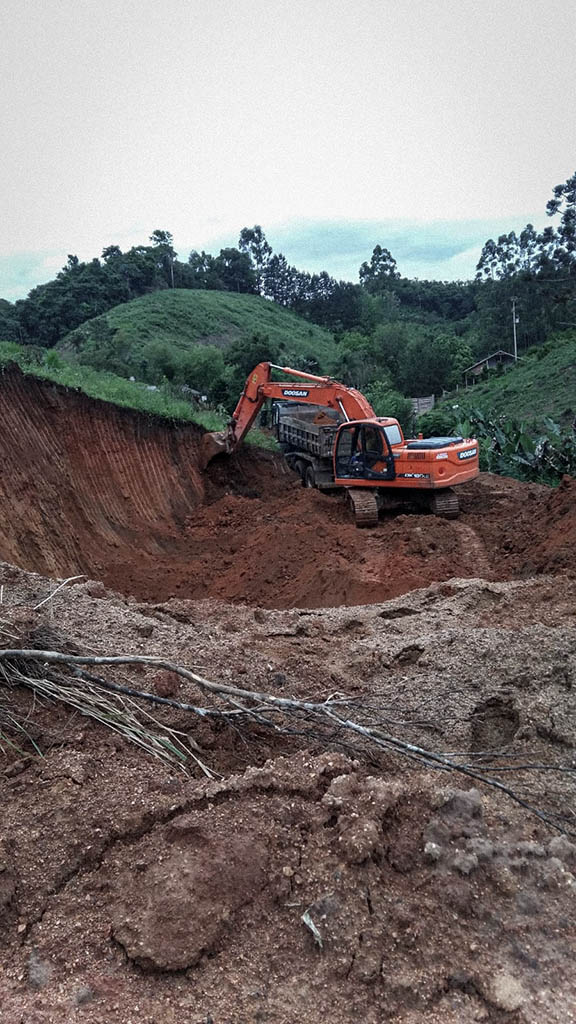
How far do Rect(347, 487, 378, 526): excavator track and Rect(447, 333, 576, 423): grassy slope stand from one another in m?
17.9

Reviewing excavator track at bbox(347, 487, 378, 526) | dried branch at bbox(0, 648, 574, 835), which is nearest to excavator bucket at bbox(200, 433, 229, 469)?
excavator track at bbox(347, 487, 378, 526)

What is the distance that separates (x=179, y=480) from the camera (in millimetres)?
13586

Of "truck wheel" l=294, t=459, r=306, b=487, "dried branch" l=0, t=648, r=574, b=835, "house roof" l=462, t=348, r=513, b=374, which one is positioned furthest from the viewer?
"house roof" l=462, t=348, r=513, b=374

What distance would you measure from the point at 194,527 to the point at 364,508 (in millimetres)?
3237

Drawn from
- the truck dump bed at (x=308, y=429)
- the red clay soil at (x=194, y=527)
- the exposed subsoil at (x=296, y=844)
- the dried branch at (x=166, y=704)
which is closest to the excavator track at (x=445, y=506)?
the red clay soil at (x=194, y=527)

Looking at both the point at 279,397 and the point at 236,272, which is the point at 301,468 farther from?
the point at 236,272

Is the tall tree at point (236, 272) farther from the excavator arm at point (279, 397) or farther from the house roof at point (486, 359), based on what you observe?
the excavator arm at point (279, 397)

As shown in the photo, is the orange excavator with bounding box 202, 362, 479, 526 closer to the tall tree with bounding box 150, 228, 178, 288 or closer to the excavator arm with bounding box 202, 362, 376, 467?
the excavator arm with bounding box 202, 362, 376, 467

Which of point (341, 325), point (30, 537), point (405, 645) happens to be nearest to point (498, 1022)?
point (405, 645)

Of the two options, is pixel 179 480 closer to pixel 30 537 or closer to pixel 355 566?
pixel 30 537

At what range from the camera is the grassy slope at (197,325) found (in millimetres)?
37438

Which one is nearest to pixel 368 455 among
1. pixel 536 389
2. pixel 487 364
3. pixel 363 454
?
pixel 363 454

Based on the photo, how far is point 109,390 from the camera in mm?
13570

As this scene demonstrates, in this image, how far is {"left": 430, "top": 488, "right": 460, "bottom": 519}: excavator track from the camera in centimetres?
1127
